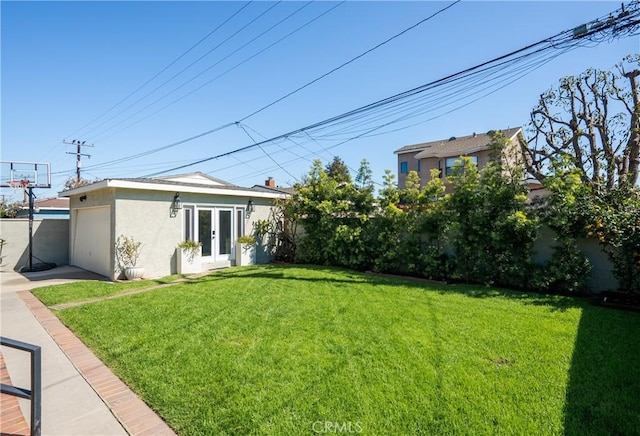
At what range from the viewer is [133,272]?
32.1ft

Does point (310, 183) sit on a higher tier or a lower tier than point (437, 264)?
higher

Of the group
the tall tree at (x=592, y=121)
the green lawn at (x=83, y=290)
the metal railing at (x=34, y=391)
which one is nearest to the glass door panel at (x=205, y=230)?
the green lawn at (x=83, y=290)

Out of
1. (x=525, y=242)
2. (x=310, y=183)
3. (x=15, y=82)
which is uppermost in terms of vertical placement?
(x=15, y=82)

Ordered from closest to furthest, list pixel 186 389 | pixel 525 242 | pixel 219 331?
pixel 186 389 → pixel 219 331 → pixel 525 242

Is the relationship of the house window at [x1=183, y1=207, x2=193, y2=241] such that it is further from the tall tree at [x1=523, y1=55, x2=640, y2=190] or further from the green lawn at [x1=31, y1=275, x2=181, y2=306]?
the tall tree at [x1=523, y1=55, x2=640, y2=190]

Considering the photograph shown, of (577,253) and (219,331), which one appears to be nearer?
(219,331)

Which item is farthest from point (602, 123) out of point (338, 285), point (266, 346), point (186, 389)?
point (186, 389)

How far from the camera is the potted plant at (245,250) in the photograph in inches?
496

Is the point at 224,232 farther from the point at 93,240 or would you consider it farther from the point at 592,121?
the point at 592,121

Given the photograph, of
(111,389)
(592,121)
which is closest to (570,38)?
(111,389)

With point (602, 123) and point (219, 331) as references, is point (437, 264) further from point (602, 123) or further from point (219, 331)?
point (602, 123)

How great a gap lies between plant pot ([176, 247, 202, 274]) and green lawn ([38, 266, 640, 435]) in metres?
3.67

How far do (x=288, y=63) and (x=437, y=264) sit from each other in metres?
8.77

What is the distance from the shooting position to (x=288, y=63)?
11.9m
